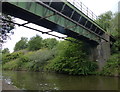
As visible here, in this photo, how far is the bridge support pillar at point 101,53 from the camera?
24075mm

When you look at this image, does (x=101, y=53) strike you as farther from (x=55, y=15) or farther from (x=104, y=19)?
(x=55, y=15)

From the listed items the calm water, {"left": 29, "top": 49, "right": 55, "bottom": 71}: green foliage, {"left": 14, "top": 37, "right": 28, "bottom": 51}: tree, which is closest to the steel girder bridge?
the calm water

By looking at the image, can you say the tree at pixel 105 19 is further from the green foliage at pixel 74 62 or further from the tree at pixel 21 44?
the tree at pixel 21 44

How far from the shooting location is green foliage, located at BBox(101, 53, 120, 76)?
20264 millimetres

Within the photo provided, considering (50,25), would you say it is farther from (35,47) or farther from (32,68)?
(35,47)

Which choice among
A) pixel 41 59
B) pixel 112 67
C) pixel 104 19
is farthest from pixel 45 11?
pixel 41 59

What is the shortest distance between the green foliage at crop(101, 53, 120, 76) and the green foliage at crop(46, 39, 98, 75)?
2.11 meters

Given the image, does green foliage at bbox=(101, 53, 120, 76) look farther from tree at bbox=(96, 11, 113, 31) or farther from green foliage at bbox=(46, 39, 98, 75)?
tree at bbox=(96, 11, 113, 31)

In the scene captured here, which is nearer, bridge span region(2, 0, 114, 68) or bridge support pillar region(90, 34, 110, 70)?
bridge span region(2, 0, 114, 68)

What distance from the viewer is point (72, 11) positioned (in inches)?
591

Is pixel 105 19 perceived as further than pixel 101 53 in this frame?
Yes

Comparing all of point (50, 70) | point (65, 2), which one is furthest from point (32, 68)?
point (65, 2)

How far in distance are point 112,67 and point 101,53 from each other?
3694 millimetres

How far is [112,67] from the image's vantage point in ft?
70.2
